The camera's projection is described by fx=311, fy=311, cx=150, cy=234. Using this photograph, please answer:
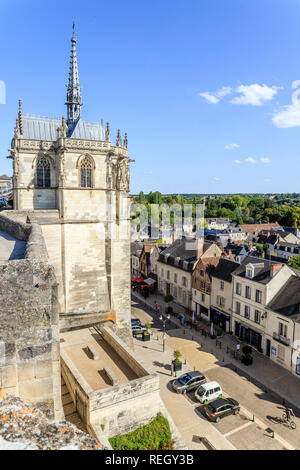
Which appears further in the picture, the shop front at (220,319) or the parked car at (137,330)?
the shop front at (220,319)

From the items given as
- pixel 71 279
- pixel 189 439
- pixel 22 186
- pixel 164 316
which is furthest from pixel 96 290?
pixel 164 316

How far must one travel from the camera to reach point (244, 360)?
85.5 ft

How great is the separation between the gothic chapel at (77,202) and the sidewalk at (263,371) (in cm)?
988

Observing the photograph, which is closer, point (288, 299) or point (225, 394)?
point (225, 394)

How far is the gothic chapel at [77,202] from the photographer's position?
22062 mm

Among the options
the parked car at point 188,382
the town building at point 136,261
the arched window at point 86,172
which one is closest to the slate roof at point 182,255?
the town building at point 136,261

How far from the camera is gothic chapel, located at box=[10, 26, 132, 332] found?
22.1 m

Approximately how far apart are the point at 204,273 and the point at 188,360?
1177cm

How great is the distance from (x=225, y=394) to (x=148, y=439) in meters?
11.5

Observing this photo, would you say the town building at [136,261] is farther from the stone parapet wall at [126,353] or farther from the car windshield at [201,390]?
the stone parapet wall at [126,353]

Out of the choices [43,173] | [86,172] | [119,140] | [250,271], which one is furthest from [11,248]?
[250,271]

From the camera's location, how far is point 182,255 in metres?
42.0

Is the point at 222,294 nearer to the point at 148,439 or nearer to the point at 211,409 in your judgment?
the point at 211,409

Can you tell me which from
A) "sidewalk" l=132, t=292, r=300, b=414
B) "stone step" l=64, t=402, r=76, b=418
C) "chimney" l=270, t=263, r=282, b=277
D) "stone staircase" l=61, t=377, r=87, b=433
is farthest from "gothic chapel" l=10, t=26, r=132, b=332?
"chimney" l=270, t=263, r=282, b=277
